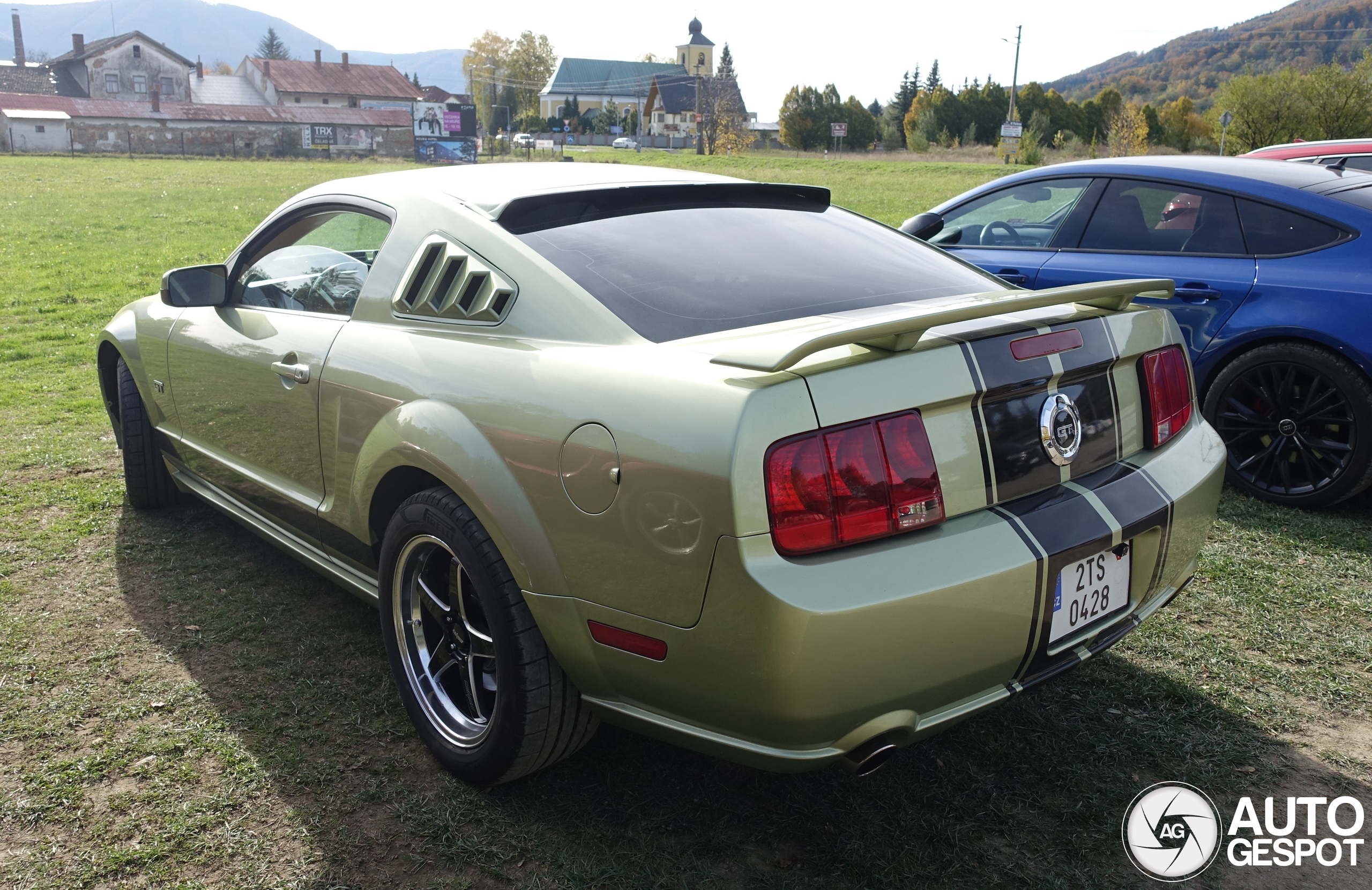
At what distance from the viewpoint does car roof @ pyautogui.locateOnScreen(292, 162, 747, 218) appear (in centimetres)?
272

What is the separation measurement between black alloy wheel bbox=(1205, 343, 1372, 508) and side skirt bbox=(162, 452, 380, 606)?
150 inches

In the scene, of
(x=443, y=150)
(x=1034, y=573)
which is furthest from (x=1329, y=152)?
(x=443, y=150)

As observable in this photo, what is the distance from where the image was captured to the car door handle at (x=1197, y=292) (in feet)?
14.8

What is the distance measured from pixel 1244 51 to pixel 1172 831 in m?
159

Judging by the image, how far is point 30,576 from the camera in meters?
3.83

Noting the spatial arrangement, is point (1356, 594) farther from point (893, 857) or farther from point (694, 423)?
point (694, 423)

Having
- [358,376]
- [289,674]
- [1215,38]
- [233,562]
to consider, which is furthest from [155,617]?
[1215,38]

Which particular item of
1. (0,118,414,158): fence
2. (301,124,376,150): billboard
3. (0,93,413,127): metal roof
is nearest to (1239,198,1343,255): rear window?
(0,118,414,158): fence

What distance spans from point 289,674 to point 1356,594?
369cm

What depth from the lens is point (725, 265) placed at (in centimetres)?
252

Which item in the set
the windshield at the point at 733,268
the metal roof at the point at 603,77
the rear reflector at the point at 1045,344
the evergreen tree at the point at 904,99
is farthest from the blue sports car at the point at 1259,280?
the metal roof at the point at 603,77

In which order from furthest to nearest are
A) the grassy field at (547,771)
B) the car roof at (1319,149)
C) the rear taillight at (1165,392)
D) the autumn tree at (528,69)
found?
1. the autumn tree at (528,69)
2. the car roof at (1319,149)
3. the rear taillight at (1165,392)
4. the grassy field at (547,771)

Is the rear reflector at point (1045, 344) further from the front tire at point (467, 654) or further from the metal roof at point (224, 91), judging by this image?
the metal roof at point (224, 91)

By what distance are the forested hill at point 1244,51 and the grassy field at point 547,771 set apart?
430ft
